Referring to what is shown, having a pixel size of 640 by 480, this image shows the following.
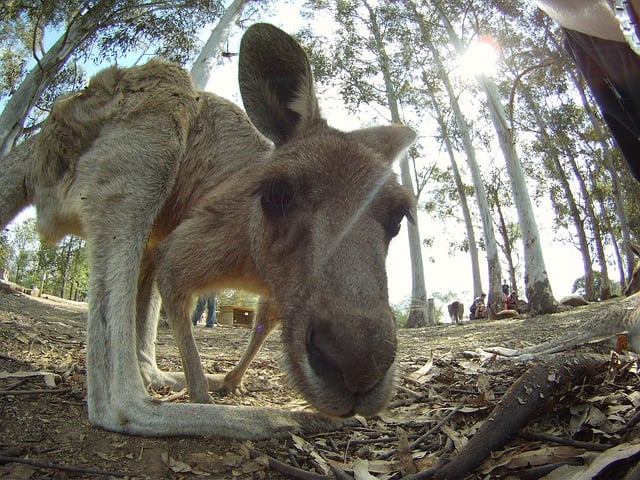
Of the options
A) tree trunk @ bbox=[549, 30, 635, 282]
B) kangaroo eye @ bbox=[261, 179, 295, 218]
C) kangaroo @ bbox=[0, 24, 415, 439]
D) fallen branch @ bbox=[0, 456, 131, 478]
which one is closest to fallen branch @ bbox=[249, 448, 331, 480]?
kangaroo @ bbox=[0, 24, 415, 439]

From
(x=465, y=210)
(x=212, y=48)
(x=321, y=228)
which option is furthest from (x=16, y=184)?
(x=465, y=210)

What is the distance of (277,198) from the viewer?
2143mm

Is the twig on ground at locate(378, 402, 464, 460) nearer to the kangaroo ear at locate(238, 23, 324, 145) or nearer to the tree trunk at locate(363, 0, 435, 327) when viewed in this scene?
the kangaroo ear at locate(238, 23, 324, 145)

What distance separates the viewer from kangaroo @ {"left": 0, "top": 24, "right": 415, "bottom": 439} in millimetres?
1537

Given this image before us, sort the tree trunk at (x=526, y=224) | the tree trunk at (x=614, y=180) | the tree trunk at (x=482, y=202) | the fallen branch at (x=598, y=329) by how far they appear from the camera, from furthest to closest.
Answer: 1. the tree trunk at (x=614, y=180)
2. the tree trunk at (x=482, y=202)
3. the tree trunk at (x=526, y=224)
4. the fallen branch at (x=598, y=329)

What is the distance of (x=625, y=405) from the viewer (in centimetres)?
160

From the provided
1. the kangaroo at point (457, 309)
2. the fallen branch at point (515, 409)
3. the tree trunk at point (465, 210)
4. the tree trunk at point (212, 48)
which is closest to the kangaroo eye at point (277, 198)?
the fallen branch at point (515, 409)

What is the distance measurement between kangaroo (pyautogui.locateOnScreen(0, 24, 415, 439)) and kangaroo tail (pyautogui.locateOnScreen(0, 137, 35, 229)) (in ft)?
0.04

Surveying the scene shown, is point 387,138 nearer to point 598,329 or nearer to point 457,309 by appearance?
point 598,329

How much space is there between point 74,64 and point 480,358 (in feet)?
46.4

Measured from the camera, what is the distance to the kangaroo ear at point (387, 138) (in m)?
2.52

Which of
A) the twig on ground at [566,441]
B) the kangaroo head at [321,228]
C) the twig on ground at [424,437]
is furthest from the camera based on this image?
the twig on ground at [424,437]

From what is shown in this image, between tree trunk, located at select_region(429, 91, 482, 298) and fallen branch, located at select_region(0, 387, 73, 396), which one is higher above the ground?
tree trunk, located at select_region(429, 91, 482, 298)

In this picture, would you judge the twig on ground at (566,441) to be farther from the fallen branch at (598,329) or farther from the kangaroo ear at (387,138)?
the fallen branch at (598,329)
